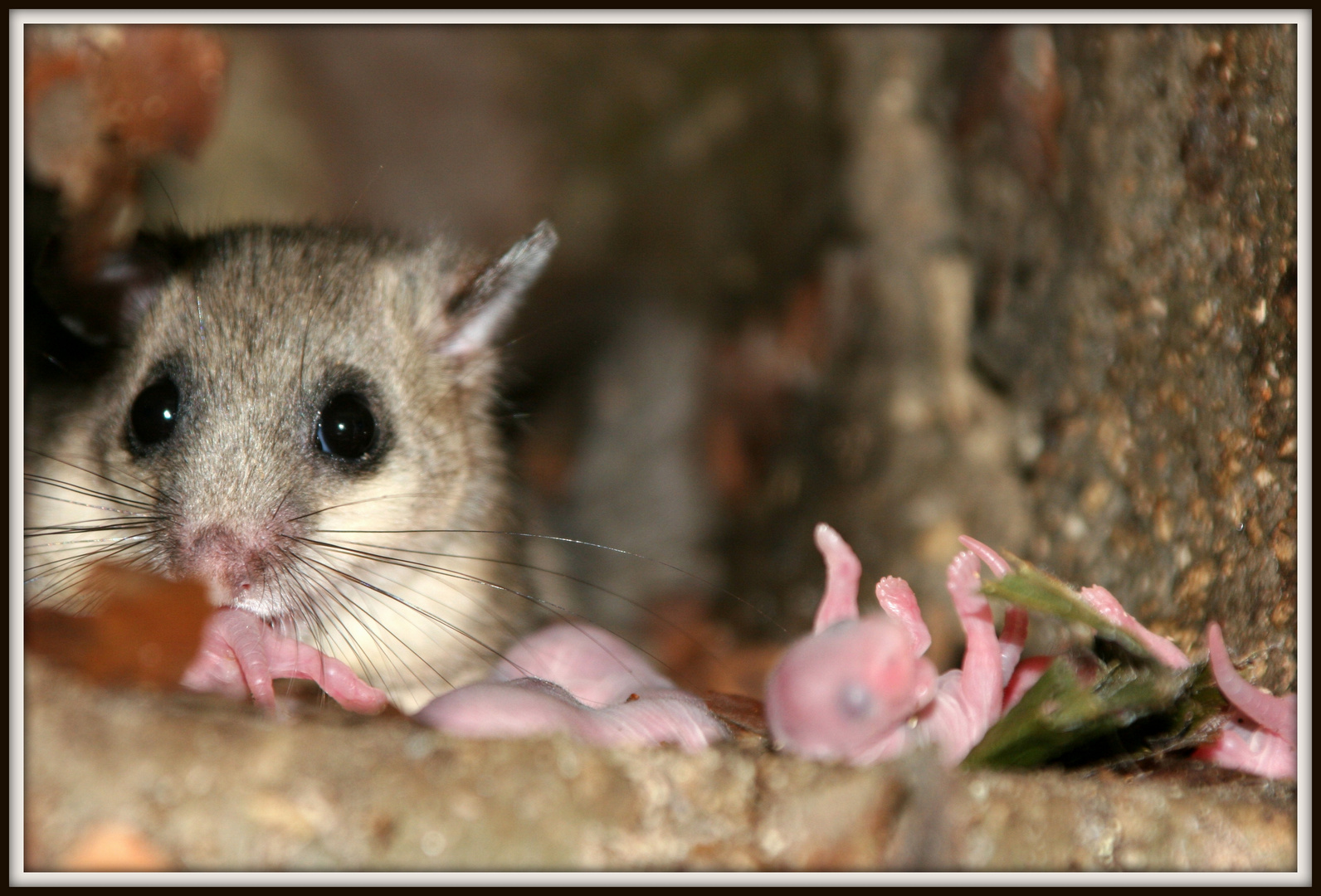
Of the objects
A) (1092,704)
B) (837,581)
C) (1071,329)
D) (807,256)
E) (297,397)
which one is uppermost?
(297,397)

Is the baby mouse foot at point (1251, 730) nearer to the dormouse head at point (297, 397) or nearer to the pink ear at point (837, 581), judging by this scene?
the pink ear at point (837, 581)

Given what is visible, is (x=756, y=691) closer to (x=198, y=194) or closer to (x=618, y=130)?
(x=618, y=130)

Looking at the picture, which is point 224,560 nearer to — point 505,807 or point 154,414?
point 154,414

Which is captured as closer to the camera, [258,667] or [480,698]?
[480,698]

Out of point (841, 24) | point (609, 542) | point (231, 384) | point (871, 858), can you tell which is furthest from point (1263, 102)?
point (609, 542)

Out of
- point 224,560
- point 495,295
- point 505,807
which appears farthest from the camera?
point 495,295

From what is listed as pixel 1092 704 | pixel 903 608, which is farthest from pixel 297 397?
pixel 1092 704

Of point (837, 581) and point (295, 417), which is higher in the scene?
point (295, 417)

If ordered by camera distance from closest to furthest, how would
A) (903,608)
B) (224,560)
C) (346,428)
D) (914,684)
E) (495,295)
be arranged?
(914,684)
(903,608)
(224,560)
(346,428)
(495,295)
